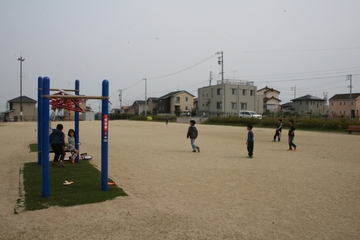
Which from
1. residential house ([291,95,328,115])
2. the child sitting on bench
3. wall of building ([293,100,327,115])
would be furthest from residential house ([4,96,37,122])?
residential house ([291,95,328,115])

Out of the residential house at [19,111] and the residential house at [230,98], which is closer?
the residential house at [230,98]

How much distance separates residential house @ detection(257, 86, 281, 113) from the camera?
6681cm

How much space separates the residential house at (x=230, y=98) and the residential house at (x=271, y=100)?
13568 mm

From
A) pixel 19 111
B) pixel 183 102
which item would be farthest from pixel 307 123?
pixel 19 111

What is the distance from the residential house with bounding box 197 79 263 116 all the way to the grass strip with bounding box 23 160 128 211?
141 ft

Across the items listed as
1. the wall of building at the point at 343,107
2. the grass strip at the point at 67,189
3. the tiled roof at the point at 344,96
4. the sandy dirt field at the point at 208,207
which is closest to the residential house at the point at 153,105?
the wall of building at the point at 343,107

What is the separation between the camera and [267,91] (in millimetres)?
70812

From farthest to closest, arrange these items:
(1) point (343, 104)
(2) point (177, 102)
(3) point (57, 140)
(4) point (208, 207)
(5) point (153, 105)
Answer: (5) point (153, 105) → (2) point (177, 102) → (1) point (343, 104) → (3) point (57, 140) → (4) point (208, 207)

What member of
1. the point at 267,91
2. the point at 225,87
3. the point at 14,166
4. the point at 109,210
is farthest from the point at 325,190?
the point at 267,91

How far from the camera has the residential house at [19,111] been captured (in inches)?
2265

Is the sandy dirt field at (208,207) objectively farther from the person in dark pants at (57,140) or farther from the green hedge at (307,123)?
the green hedge at (307,123)

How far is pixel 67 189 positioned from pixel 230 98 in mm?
47049

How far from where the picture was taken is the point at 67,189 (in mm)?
5398

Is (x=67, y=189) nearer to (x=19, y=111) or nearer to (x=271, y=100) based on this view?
(x=19, y=111)
